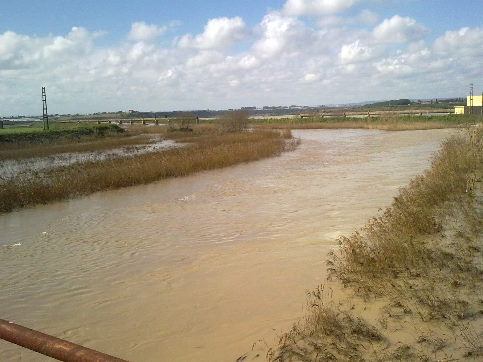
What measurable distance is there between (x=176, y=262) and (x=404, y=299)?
4.70 meters

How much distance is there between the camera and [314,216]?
36.9ft

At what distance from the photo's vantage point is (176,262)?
830cm

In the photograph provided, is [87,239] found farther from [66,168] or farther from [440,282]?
[66,168]

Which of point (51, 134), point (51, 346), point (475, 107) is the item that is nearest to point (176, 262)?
point (51, 346)

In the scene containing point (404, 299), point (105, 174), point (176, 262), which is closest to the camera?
point (404, 299)

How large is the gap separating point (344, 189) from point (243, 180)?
5032mm

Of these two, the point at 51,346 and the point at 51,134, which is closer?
the point at 51,346

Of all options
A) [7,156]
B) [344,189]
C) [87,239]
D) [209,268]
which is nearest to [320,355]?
[209,268]

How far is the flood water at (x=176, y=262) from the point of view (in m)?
5.46

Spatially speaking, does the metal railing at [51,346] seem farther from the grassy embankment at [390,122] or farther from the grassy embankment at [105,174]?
the grassy embankment at [390,122]

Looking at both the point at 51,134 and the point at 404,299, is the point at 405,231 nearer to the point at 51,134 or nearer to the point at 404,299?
the point at 404,299

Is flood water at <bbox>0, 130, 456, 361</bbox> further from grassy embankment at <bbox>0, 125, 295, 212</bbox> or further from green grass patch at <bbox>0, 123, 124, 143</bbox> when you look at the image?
green grass patch at <bbox>0, 123, 124, 143</bbox>

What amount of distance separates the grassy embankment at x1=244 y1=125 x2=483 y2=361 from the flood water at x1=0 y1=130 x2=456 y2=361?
2.17 ft

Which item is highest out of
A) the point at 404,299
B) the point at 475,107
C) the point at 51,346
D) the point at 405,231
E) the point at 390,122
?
the point at 475,107
